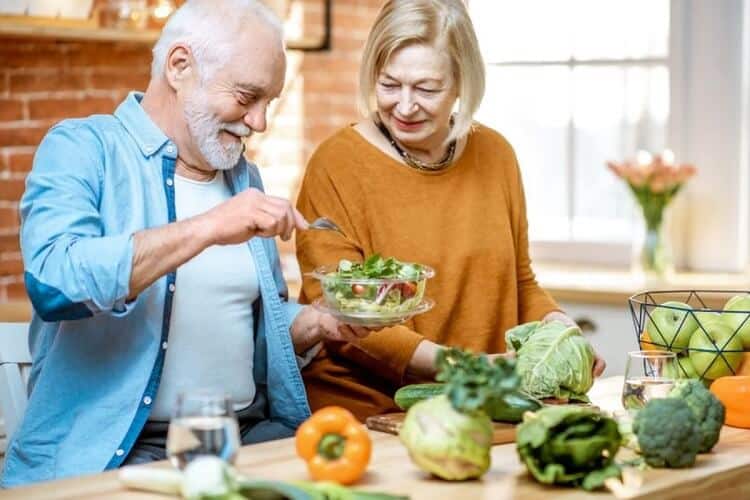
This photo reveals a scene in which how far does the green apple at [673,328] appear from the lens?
251 cm

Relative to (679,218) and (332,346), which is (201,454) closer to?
(332,346)

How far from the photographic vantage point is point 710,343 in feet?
8.17

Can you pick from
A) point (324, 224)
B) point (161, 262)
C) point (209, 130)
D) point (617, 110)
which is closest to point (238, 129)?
point (209, 130)

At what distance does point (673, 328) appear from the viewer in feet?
8.26

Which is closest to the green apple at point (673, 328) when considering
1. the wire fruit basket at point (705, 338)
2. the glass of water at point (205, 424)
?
the wire fruit basket at point (705, 338)

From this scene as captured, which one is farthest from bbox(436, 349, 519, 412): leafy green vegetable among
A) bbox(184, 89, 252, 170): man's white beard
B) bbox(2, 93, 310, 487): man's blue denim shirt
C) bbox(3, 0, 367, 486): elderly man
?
bbox(184, 89, 252, 170): man's white beard

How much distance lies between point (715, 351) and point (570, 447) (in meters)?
0.63

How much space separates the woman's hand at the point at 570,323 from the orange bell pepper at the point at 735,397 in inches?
10.7

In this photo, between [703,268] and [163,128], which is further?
[703,268]

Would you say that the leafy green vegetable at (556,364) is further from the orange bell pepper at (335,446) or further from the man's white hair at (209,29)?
the man's white hair at (209,29)

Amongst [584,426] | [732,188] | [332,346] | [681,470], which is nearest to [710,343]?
[681,470]

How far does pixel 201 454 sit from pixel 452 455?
1.24 ft

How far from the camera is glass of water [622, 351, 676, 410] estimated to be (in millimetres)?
2301

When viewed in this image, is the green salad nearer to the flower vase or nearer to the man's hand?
the man's hand
